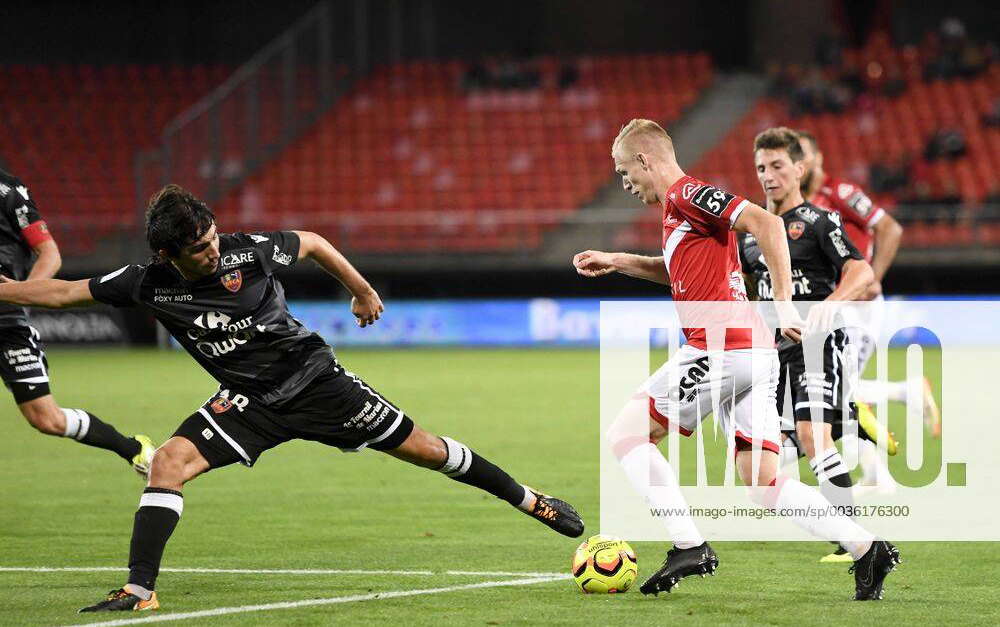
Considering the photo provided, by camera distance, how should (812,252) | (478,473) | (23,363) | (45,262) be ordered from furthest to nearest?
1. (23,363)
2. (45,262)
3. (812,252)
4. (478,473)

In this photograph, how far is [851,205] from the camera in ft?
33.3

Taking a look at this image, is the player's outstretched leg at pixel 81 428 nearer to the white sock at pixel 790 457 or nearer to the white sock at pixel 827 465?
the white sock at pixel 790 457

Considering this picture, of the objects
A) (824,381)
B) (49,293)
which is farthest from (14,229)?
(824,381)

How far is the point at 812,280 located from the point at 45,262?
434 centimetres

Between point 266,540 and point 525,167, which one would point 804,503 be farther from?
point 525,167

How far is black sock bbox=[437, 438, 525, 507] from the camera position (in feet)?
22.8

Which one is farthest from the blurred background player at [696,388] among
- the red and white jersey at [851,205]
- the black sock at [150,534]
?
the red and white jersey at [851,205]

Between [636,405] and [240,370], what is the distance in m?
1.77

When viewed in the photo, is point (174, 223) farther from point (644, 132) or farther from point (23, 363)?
point (23, 363)

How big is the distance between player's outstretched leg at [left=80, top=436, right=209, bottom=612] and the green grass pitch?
0.14 m

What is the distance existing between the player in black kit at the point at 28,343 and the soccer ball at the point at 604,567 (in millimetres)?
3395

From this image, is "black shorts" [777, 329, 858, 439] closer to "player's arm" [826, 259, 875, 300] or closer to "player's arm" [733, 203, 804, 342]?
"player's arm" [826, 259, 875, 300]

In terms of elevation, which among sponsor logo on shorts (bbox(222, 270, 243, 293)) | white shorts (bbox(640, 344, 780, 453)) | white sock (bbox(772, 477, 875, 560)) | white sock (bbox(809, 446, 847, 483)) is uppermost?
sponsor logo on shorts (bbox(222, 270, 243, 293))

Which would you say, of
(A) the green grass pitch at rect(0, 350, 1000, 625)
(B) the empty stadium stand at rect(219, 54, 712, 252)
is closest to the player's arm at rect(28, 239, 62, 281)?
(A) the green grass pitch at rect(0, 350, 1000, 625)
